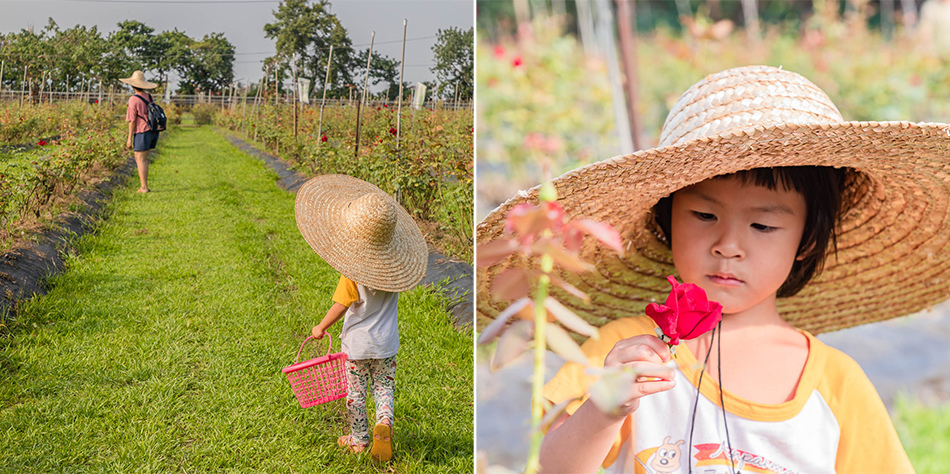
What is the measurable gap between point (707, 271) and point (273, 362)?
2029 mm

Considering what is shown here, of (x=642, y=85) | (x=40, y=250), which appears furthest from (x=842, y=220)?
(x=40, y=250)

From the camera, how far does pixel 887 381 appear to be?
249 cm

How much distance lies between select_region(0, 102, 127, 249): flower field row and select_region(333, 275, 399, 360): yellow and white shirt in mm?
2548

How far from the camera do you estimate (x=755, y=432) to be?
3.38 feet

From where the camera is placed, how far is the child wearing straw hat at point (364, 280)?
1827 millimetres

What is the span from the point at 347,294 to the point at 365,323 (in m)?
0.10

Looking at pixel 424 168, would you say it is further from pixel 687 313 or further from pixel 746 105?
pixel 687 313

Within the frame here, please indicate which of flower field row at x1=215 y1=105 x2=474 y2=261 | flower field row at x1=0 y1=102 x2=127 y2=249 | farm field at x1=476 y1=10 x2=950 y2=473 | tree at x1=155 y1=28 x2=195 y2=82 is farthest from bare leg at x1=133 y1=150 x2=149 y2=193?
farm field at x1=476 y1=10 x2=950 y2=473

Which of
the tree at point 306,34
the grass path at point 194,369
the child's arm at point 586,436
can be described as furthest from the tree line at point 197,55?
the child's arm at point 586,436

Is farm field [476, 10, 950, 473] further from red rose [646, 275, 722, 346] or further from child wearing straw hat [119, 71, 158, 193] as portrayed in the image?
child wearing straw hat [119, 71, 158, 193]

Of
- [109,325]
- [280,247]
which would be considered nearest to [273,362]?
[109,325]

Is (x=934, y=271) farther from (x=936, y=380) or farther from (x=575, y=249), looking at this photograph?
(x=936, y=380)

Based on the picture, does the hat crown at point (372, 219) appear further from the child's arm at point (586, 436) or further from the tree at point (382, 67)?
the tree at point (382, 67)

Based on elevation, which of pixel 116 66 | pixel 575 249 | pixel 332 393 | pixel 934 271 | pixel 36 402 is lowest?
pixel 36 402
